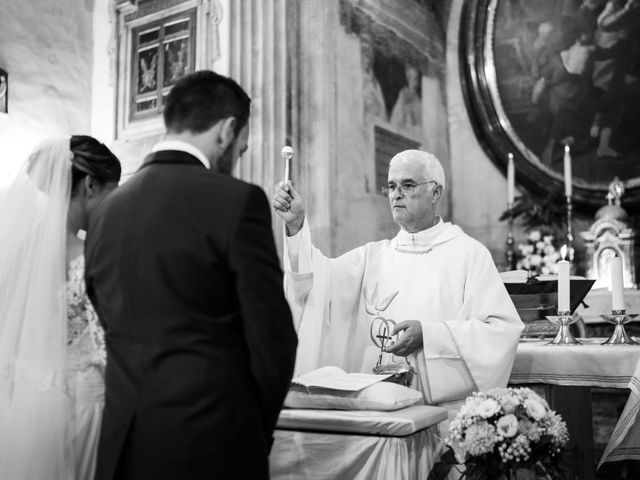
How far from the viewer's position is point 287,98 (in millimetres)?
5879

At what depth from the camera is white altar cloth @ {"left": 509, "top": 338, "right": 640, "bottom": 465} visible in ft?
10.3

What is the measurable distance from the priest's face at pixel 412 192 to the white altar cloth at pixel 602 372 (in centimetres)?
85

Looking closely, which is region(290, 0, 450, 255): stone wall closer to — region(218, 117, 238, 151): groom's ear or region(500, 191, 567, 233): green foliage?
region(500, 191, 567, 233): green foliage

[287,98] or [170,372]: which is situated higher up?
[287,98]

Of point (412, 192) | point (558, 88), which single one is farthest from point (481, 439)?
point (558, 88)

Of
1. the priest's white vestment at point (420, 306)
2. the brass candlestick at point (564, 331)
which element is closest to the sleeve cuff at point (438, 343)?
the priest's white vestment at point (420, 306)

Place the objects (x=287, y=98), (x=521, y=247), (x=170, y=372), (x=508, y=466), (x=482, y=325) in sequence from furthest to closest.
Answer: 1. (x=521, y=247)
2. (x=287, y=98)
3. (x=482, y=325)
4. (x=508, y=466)
5. (x=170, y=372)

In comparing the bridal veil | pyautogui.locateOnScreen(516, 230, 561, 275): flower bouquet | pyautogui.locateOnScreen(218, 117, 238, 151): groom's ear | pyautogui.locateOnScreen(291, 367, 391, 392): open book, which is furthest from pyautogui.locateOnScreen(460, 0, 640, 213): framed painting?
pyautogui.locateOnScreen(218, 117, 238, 151): groom's ear

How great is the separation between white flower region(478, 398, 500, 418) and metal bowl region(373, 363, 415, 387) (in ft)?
2.10

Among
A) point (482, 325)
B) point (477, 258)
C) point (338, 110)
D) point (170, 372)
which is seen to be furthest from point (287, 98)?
point (170, 372)

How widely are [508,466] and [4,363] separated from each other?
1.80m

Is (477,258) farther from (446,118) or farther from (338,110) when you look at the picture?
(446,118)

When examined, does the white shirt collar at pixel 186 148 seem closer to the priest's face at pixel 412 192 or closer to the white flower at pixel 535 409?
the white flower at pixel 535 409

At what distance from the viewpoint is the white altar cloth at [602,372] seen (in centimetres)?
313
